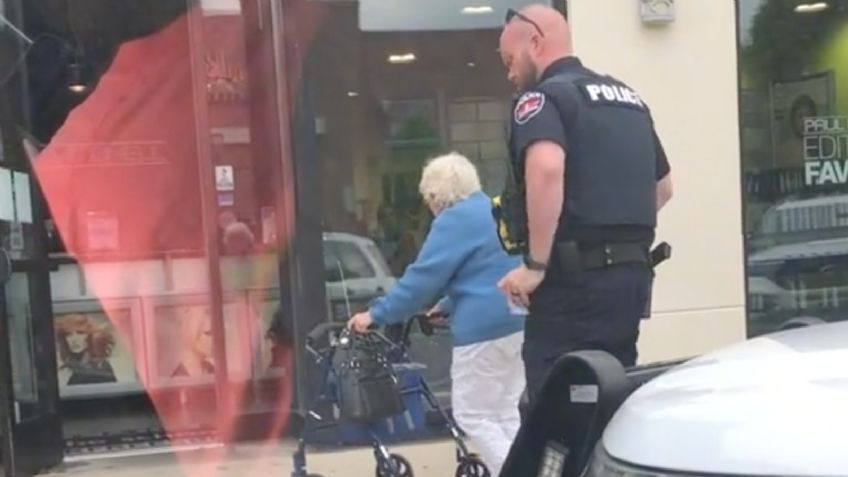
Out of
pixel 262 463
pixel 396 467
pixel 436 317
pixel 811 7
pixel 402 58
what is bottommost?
pixel 262 463

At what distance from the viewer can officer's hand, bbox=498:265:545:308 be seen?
150 inches

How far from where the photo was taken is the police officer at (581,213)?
3.77 metres

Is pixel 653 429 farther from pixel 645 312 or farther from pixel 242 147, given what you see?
pixel 242 147

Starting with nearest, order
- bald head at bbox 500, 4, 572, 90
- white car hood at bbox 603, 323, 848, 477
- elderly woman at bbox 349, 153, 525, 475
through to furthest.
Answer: white car hood at bbox 603, 323, 848, 477 → bald head at bbox 500, 4, 572, 90 → elderly woman at bbox 349, 153, 525, 475

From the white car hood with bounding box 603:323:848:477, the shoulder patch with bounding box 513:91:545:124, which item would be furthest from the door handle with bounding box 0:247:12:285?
the white car hood with bounding box 603:323:848:477

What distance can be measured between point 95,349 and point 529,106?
500cm

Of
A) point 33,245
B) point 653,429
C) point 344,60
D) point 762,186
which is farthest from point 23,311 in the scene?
point 653,429

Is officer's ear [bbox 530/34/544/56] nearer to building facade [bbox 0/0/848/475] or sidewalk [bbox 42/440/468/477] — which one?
sidewalk [bbox 42/440/468/477]

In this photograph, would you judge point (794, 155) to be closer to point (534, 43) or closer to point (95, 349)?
point (534, 43)

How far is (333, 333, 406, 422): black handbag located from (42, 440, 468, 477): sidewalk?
100 cm

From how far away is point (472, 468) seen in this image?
18.2ft

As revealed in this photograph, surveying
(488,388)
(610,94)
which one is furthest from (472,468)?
(610,94)

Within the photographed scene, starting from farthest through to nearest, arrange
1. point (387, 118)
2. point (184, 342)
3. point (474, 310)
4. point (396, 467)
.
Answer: point (184, 342) < point (387, 118) < point (396, 467) < point (474, 310)

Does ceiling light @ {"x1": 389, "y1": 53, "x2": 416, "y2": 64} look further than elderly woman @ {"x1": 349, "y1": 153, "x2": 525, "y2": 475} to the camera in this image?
Yes
